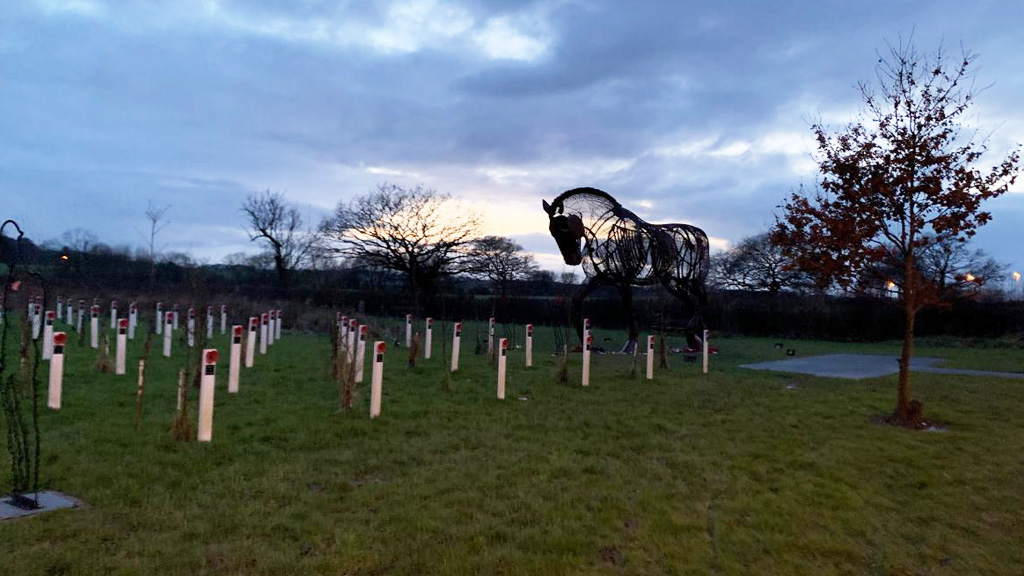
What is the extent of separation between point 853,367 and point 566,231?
7.95m

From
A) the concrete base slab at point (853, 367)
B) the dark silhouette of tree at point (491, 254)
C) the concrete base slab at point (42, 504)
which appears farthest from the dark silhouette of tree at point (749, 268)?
the concrete base slab at point (42, 504)

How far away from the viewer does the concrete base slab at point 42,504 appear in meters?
4.57

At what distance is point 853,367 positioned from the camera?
1708 centimetres

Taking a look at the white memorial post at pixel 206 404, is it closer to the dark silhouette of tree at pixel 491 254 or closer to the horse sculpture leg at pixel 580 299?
the horse sculpture leg at pixel 580 299

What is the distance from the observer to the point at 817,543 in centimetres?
464

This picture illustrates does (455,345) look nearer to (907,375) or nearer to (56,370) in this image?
(56,370)

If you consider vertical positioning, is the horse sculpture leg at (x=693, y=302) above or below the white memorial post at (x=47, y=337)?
above

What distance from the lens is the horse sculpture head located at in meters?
15.8

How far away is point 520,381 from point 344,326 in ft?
16.5

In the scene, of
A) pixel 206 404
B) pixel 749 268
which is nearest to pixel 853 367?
pixel 206 404

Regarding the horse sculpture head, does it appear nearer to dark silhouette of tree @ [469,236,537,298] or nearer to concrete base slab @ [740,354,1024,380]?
concrete base slab @ [740,354,1024,380]

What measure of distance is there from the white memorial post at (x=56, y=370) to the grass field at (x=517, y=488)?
243 mm

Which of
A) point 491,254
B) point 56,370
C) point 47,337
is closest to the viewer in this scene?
point 56,370

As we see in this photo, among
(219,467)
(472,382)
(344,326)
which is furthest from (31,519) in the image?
(344,326)
